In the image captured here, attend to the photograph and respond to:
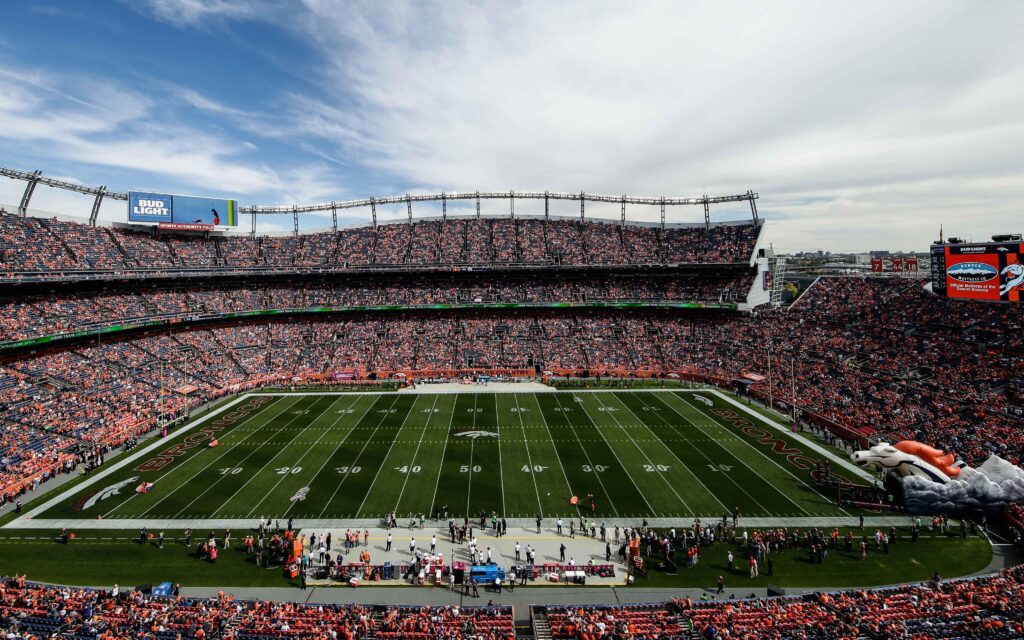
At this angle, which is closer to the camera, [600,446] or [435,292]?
[600,446]

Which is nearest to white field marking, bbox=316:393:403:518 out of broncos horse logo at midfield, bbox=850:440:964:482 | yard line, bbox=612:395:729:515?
yard line, bbox=612:395:729:515

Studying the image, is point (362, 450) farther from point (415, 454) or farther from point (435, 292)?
point (435, 292)

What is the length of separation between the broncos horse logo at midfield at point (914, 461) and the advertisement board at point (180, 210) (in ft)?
229

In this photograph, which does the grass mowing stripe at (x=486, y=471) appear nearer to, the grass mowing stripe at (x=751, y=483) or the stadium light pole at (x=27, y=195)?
the grass mowing stripe at (x=751, y=483)

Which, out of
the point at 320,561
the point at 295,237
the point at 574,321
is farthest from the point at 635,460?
the point at 295,237

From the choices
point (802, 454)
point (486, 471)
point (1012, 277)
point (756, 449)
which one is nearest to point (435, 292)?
point (486, 471)

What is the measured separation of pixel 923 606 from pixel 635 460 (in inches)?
637

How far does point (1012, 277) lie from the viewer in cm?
3447

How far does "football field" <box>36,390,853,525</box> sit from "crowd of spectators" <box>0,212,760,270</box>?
1061 inches

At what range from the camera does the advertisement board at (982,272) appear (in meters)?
34.3

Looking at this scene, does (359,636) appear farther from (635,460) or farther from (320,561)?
(635,460)

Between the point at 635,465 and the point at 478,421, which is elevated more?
the point at 478,421

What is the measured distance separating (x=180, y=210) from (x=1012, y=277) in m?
79.0

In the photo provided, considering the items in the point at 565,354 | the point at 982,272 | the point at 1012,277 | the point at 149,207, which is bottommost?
the point at 565,354
